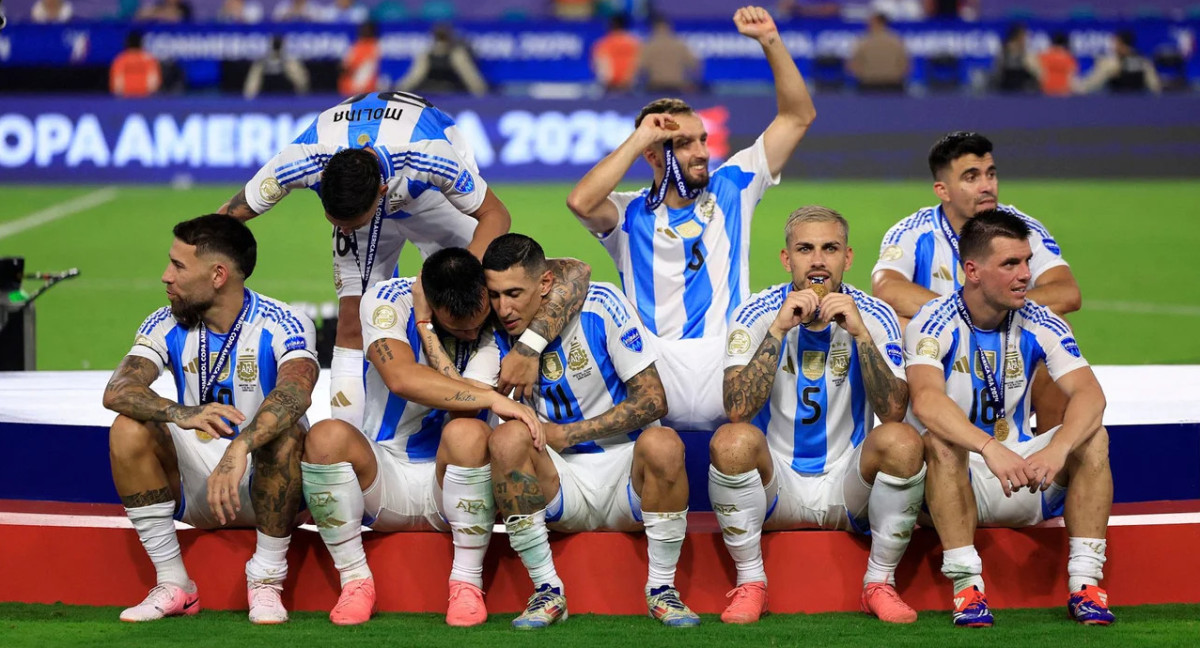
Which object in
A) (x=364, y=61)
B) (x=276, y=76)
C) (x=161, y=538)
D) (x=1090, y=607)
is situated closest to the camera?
(x=1090, y=607)

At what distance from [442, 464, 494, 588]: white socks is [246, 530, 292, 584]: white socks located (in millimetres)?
567

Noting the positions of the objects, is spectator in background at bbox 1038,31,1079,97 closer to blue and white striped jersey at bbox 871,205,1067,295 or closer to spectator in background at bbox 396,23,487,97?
spectator in background at bbox 396,23,487,97

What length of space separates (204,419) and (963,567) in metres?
2.52

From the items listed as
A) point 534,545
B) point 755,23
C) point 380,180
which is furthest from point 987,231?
point 380,180

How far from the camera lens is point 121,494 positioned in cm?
534

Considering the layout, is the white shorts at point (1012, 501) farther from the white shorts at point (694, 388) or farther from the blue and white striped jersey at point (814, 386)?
the white shorts at point (694, 388)

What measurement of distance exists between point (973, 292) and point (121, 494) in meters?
2.96

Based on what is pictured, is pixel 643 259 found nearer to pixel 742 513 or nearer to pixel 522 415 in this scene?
pixel 522 415

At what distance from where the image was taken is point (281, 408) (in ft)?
17.1

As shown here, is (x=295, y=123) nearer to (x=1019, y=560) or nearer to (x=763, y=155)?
(x=763, y=155)

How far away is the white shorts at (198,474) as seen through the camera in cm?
548

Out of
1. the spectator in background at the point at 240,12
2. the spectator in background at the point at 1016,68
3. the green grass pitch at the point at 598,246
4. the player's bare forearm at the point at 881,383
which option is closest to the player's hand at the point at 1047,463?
the player's bare forearm at the point at 881,383

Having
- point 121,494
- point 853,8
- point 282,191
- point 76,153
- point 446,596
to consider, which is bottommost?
point 446,596

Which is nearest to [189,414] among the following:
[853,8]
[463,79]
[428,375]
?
[428,375]
